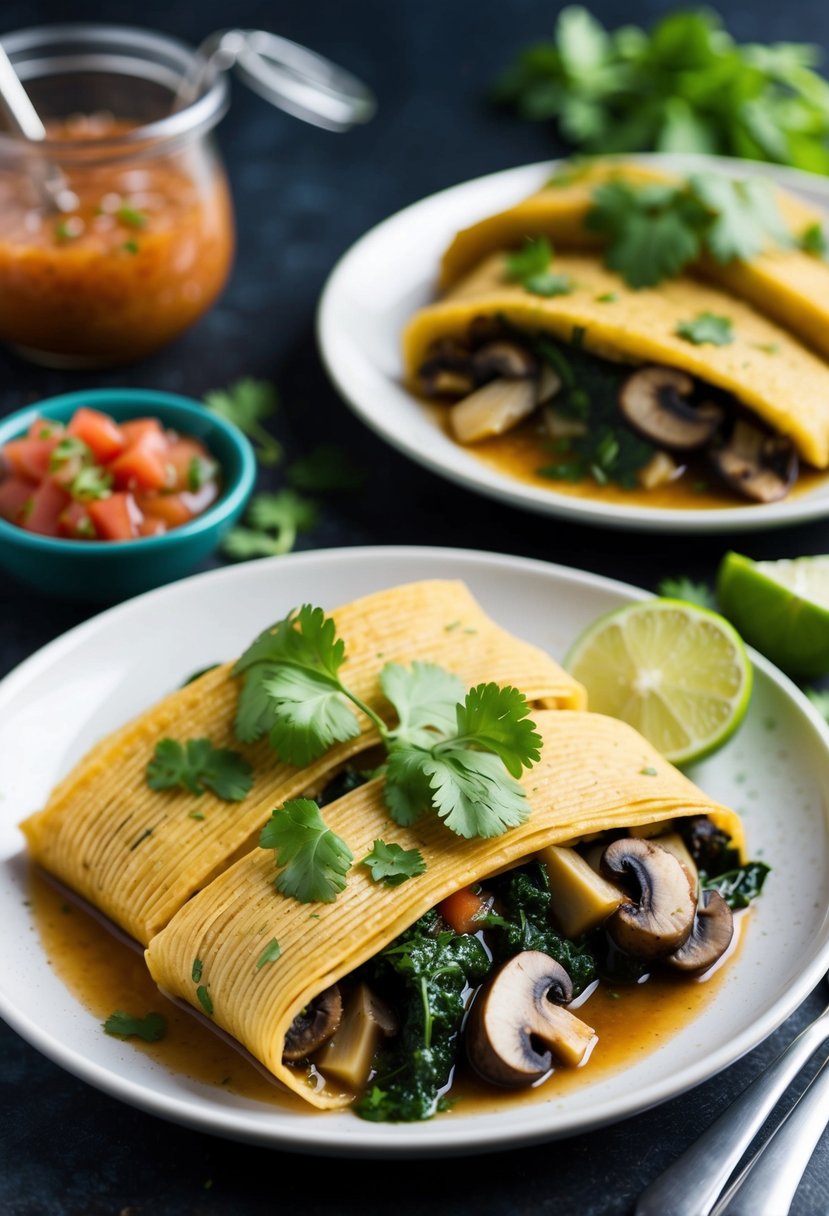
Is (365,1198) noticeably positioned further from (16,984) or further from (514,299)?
(514,299)

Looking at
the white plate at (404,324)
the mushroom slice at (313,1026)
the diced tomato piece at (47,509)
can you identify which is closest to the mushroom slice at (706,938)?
the mushroom slice at (313,1026)

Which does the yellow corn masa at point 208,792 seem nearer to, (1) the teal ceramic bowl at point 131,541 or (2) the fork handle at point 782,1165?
(1) the teal ceramic bowl at point 131,541

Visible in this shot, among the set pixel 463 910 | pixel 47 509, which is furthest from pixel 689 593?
pixel 47 509

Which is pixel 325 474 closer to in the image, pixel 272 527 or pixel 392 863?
pixel 272 527

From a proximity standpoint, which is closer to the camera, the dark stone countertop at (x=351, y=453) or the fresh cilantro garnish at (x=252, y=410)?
the dark stone countertop at (x=351, y=453)

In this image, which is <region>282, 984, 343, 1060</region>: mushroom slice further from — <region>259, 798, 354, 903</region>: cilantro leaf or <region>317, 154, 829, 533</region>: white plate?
<region>317, 154, 829, 533</region>: white plate

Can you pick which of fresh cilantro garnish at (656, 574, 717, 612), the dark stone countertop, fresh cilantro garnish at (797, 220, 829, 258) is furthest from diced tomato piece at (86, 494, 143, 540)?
fresh cilantro garnish at (797, 220, 829, 258)
